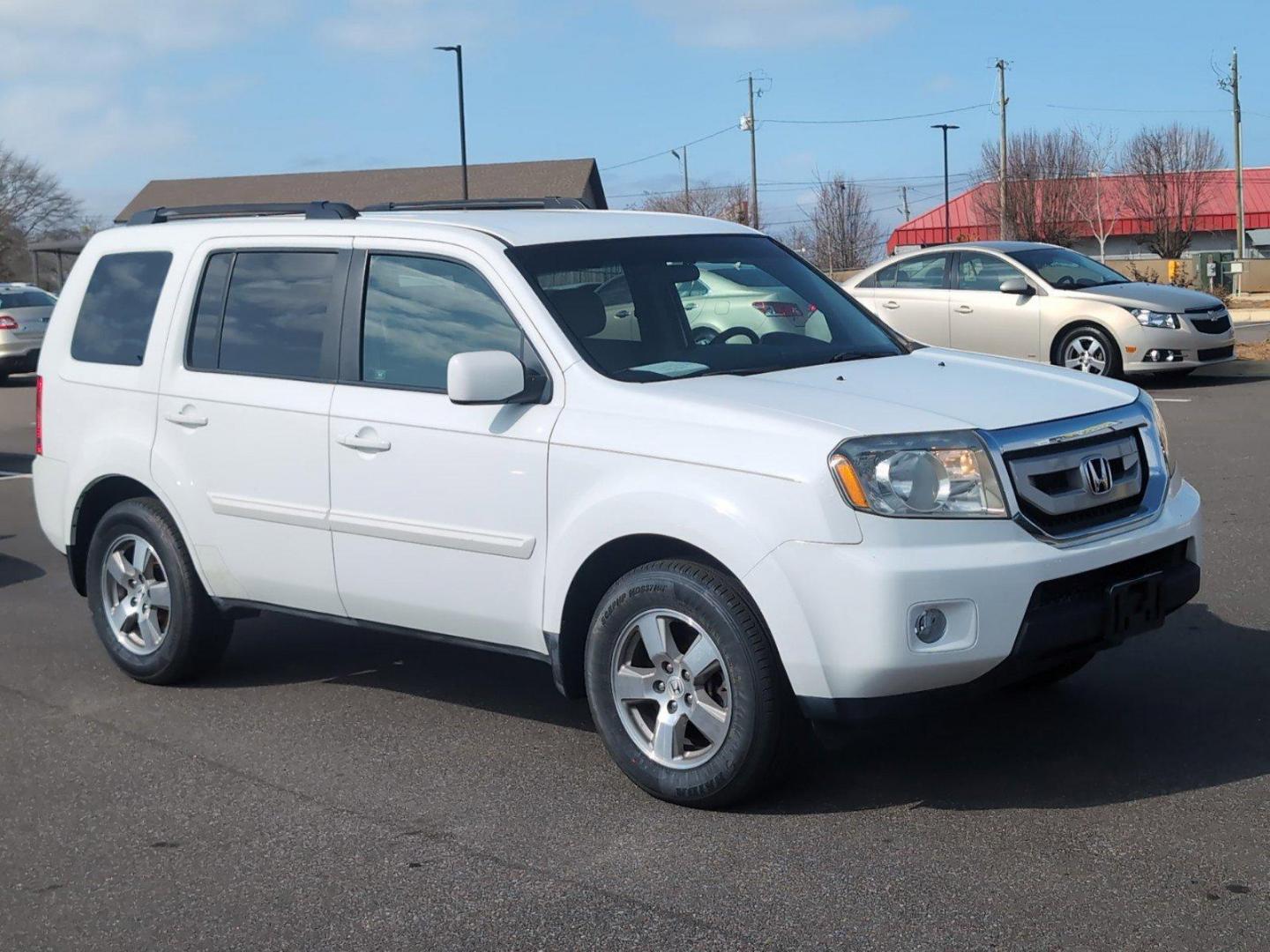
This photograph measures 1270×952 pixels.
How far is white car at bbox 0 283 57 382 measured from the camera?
23828mm

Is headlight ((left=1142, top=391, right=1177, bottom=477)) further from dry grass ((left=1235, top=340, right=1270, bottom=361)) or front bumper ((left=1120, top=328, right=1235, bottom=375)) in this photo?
dry grass ((left=1235, top=340, right=1270, bottom=361))

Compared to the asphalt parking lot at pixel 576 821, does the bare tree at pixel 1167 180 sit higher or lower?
higher

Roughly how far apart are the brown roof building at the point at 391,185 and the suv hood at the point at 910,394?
6268 cm

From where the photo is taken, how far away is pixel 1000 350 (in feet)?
55.9

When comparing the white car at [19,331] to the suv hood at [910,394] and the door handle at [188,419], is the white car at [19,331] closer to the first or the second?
the door handle at [188,419]

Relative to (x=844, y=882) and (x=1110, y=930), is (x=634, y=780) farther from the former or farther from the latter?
(x=1110, y=930)

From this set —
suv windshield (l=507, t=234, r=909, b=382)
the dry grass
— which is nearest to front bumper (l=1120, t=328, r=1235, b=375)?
the dry grass

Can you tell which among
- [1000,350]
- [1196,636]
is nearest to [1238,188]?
[1000,350]

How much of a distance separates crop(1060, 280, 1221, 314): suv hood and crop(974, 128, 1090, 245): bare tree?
177 ft

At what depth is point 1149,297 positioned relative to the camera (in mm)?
16641

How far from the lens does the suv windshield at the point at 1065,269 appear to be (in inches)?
668

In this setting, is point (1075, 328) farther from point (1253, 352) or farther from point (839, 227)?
point (839, 227)

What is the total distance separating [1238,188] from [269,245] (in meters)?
57.6

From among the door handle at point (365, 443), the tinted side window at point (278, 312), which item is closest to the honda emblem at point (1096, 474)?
the door handle at point (365, 443)
